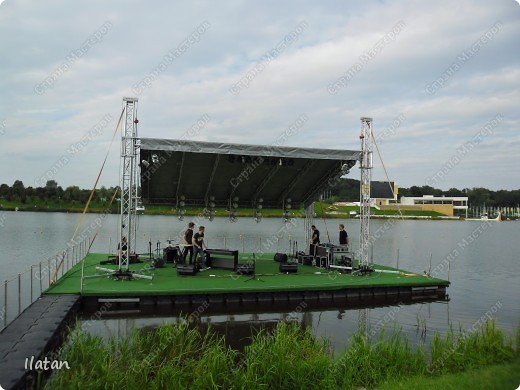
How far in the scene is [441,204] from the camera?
113250 mm

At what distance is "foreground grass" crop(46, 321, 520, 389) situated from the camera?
6.19 m

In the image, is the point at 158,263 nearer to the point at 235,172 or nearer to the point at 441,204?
the point at 235,172

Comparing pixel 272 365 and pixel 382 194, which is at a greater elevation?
pixel 382 194

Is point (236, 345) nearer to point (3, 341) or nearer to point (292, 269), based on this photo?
point (3, 341)

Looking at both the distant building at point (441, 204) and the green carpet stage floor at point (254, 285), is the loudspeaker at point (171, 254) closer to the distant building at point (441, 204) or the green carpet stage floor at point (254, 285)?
the green carpet stage floor at point (254, 285)

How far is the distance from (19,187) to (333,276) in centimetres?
8855

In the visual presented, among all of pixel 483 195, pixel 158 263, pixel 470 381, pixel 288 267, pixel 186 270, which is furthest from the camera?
pixel 483 195

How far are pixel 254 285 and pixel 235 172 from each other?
5161 mm

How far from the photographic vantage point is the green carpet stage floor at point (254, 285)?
41.7 ft

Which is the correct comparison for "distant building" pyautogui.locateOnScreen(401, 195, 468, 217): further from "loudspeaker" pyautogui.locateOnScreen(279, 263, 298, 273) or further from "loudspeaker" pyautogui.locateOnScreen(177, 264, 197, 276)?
"loudspeaker" pyautogui.locateOnScreen(177, 264, 197, 276)

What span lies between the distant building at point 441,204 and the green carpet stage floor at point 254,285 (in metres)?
98.9

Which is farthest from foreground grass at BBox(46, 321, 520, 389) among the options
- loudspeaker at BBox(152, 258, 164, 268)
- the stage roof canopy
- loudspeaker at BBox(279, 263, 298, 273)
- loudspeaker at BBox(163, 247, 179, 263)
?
loudspeaker at BBox(163, 247, 179, 263)

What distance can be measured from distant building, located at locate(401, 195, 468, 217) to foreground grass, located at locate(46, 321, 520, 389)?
10745 cm

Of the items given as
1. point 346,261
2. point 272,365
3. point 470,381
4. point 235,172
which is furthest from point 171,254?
point 470,381
